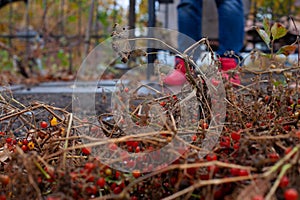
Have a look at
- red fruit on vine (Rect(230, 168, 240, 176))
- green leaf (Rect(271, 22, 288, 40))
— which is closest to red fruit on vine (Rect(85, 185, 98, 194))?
red fruit on vine (Rect(230, 168, 240, 176))

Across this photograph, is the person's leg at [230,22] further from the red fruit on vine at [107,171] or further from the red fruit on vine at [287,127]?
the red fruit on vine at [107,171]

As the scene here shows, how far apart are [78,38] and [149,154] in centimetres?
540

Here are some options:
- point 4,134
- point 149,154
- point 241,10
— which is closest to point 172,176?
point 149,154

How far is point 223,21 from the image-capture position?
2738 millimetres

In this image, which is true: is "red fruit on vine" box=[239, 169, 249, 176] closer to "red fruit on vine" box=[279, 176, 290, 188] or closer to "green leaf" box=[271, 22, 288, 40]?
"red fruit on vine" box=[279, 176, 290, 188]

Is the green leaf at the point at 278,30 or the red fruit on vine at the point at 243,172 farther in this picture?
the green leaf at the point at 278,30

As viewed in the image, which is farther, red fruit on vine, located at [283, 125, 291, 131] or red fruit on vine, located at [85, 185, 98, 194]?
red fruit on vine, located at [283, 125, 291, 131]

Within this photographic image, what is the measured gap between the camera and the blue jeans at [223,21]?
2.71 m

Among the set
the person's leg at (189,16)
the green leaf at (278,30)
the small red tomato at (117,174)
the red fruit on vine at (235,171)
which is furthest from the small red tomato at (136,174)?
the person's leg at (189,16)

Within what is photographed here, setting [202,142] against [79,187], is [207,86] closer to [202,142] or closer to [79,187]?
[202,142]

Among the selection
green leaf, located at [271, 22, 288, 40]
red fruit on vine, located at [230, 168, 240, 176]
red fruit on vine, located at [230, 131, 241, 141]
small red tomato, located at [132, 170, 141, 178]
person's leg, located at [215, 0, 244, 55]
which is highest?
person's leg, located at [215, 0, 244, 55]

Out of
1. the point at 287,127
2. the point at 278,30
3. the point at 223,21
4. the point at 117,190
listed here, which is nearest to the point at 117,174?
the point at 117,190

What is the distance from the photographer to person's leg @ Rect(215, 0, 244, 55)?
2703mm

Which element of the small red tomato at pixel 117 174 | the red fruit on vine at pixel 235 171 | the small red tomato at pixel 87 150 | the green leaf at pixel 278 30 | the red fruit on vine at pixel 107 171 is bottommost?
the small red tomato at pixel 117 174
